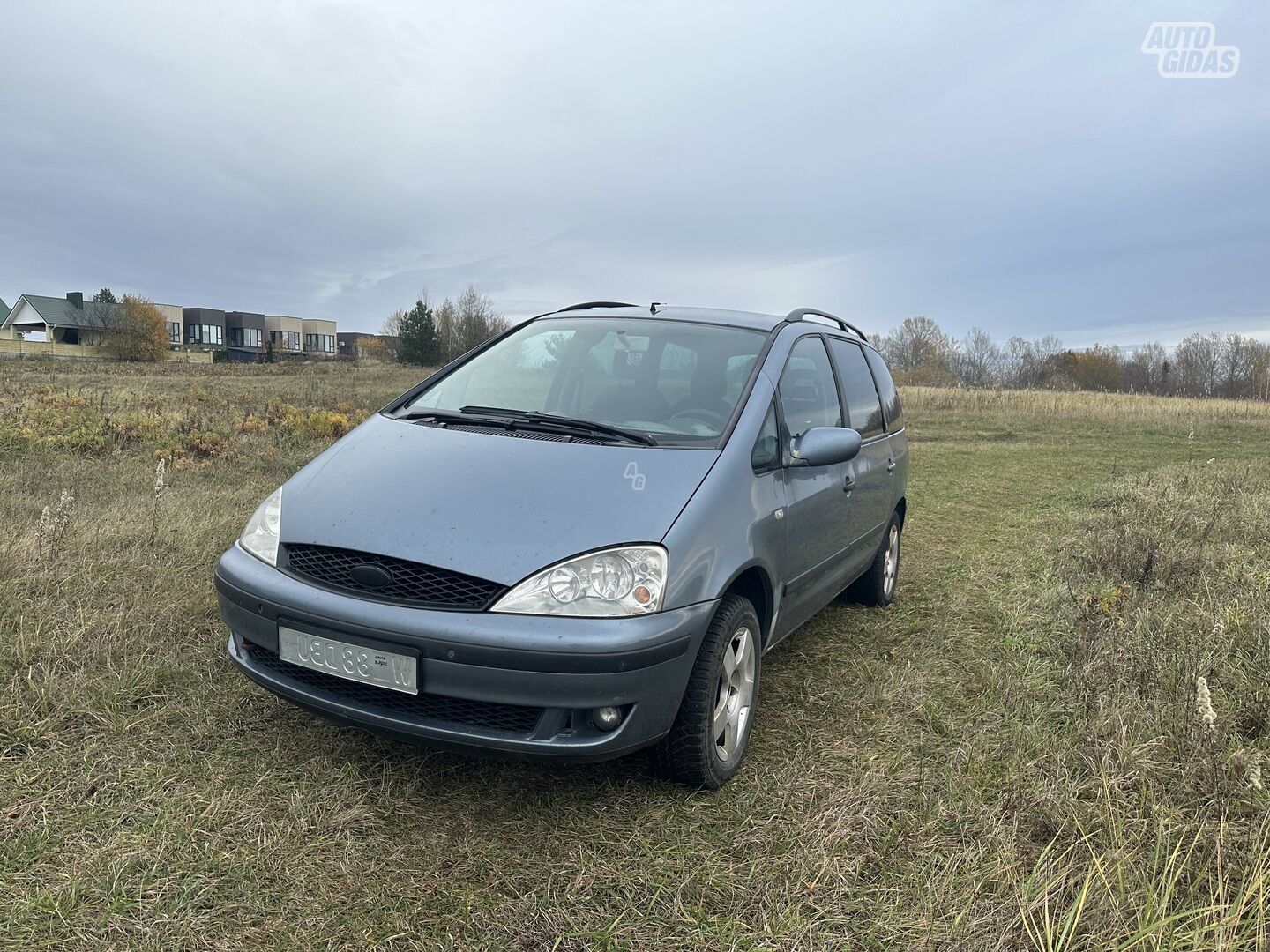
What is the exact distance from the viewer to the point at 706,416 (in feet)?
10.1

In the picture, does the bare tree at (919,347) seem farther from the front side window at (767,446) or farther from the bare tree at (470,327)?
the front side window at (767,446)

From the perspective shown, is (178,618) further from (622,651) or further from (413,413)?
(622,651)

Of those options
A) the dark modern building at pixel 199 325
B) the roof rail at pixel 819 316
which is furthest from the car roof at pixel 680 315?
the dark modern building at pixel 199 325

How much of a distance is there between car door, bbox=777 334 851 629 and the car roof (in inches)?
8.5

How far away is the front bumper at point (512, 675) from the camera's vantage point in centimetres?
221

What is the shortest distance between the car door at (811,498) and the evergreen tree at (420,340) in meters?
48.2

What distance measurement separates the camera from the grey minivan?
7.43 ft

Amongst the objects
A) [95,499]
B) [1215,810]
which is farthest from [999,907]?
[95,499]

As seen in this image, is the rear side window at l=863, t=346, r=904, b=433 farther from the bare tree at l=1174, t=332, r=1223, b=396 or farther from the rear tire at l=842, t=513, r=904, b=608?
the bare tree at l=1174, t=332, r=1223, b=396

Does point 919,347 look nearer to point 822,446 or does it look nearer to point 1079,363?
point 1079,363

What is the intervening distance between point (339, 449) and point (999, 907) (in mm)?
2641

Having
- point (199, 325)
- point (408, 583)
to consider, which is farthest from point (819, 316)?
point (199, 325)

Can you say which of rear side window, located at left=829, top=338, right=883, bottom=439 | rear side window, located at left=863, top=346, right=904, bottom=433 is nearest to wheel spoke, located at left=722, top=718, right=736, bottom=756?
rear side window, located at left=829, top=338, right=883, bottom=439

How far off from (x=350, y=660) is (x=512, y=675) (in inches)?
20.2
